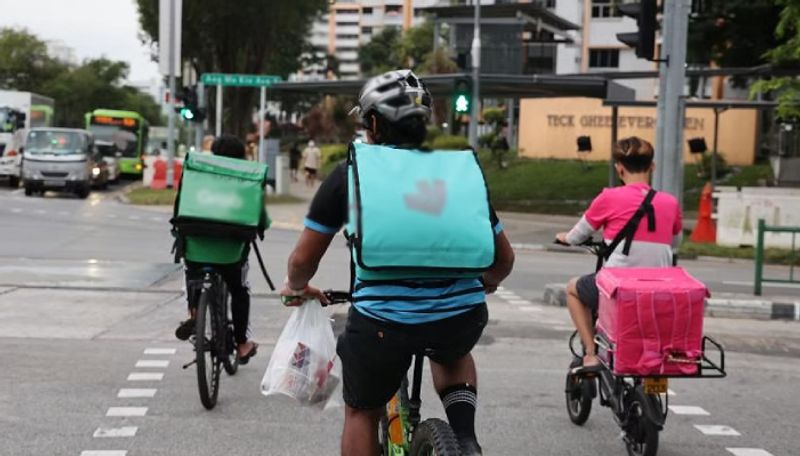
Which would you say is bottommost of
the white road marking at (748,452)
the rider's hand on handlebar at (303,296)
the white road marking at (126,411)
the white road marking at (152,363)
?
the white road marking at (152,363)

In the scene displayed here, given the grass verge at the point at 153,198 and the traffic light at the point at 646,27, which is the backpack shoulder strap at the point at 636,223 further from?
the grass verge at the point at 153,198

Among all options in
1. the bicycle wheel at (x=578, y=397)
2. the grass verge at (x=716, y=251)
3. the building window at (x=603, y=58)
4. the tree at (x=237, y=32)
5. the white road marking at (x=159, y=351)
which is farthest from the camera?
the building window at (x=603, y=58)

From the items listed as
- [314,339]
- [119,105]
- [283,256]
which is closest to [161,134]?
[119,105]

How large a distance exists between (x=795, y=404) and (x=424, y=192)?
4.67 meters

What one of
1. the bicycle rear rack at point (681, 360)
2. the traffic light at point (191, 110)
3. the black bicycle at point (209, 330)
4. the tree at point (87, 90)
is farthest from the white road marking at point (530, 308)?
the tree at point (87, 90)

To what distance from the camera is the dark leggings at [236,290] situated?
6.71 meters

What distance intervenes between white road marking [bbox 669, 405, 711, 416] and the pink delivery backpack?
1.67m

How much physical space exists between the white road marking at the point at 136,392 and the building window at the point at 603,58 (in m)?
53.3

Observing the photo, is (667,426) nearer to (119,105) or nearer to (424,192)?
(424,192)

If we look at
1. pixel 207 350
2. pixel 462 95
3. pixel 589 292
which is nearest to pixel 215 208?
pixel 207 350

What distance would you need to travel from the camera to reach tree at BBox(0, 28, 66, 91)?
84.6 m

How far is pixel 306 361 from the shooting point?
13.6 ft

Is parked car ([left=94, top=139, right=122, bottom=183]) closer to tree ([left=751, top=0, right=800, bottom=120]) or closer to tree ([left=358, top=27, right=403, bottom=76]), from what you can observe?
tree ([left=751, top=0, right=800, bottom=120])

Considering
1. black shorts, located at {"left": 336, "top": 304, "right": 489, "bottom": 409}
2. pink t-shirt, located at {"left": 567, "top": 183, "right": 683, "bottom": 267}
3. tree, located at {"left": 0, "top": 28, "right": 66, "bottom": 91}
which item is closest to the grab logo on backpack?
black shorts, located at {"left": 336, "top": 304, "right": 489, "bottom": 409}
